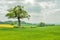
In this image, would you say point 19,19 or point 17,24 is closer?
point 17,24

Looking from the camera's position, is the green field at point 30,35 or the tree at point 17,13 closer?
the green field at point 30,35

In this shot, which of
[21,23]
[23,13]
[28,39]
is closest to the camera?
[28,39]

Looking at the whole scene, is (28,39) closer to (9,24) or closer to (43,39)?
(43,39)

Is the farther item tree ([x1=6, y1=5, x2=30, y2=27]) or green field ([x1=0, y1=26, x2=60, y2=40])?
tree ([x1=6, y1=5, x2=30, y2=27])

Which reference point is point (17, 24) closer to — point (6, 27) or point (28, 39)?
point (6, 27)

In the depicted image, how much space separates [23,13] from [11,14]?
4.42 feet

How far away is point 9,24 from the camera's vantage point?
17.4m

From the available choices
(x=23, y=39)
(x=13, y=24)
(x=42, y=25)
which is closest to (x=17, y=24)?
(x=13, y=24)

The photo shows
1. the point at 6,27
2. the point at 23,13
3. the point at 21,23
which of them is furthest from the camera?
the point at 23,13

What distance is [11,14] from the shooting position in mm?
20766

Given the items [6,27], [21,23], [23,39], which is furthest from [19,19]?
[23,39]

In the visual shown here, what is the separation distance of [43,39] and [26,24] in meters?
6.28

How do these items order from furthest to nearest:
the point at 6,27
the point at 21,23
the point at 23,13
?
1. the point at 23,13
2. the point at 21,23
3. the point at 6,27

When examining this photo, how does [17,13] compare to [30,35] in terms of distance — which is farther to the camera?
[17,13]
